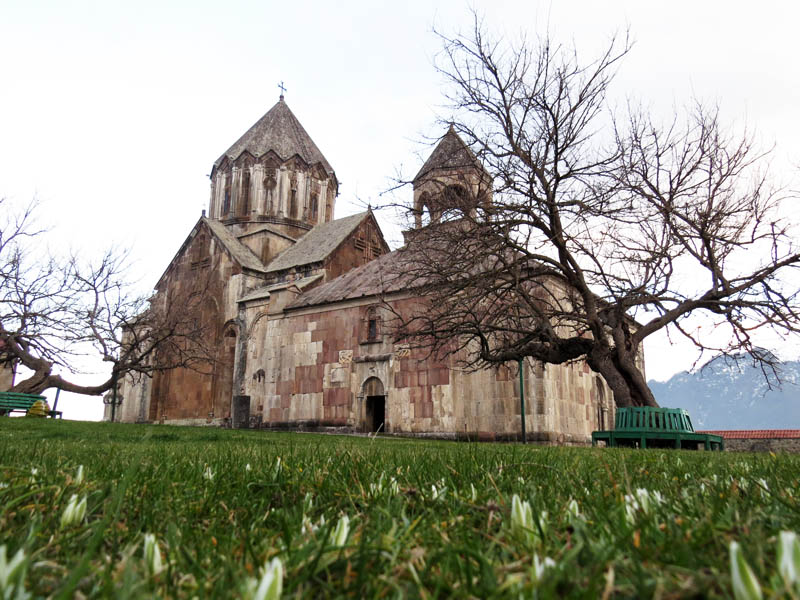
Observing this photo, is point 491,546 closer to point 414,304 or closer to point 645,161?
point 645,161

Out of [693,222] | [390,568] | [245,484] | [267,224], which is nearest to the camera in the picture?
[390,568]

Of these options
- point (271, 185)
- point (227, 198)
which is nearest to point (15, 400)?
point (227, 198)

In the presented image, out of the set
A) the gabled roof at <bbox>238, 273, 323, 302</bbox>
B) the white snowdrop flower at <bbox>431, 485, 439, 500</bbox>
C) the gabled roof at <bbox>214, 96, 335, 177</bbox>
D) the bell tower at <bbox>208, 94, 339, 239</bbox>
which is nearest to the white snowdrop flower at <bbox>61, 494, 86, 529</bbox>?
the white snowdrop flower at <bbox>431, 485, 439, 500</bbox>

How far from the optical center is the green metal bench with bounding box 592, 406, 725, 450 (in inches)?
494

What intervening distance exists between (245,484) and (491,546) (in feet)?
5.18

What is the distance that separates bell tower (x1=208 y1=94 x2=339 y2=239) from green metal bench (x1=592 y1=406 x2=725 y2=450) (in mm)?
27397

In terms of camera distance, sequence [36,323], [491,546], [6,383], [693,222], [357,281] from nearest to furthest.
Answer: [491,546], [693,222], [36,323], [357,281], [6,383]

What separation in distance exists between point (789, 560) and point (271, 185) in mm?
38533

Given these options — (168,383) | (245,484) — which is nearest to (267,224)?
(168,383)

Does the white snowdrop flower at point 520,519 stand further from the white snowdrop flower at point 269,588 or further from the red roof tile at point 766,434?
the red roof tile at point 766,434

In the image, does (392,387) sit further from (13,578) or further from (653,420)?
(13,578)

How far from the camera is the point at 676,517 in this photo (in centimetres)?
182

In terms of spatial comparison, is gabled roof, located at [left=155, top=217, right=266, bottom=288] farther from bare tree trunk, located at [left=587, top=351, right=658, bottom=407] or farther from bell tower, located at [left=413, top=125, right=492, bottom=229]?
bare tree trunk, located at [left=587, top=351, right=658, bottom=407]

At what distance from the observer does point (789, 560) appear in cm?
92
